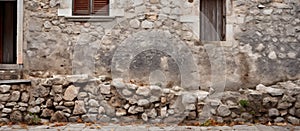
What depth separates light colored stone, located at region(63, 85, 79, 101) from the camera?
6508 millimetres

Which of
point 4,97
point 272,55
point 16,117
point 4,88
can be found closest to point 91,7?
point 4,88

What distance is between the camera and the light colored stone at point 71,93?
256 inches

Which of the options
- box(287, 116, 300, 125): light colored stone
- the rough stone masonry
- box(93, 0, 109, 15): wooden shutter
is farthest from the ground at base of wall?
box(93, 0, 109, 15): wooden shutter

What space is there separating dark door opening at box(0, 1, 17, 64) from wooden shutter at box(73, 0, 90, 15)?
78.6 inches

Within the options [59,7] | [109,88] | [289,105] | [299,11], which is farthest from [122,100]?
[299,11]

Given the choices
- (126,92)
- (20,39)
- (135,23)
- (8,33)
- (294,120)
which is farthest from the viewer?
(8,33)

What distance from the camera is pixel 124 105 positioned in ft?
21.4

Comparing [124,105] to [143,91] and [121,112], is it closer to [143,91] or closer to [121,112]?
[121,112]

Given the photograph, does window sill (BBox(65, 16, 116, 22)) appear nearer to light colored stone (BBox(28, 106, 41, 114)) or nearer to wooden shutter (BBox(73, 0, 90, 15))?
wooden shutter (BBox(73, 0, 90, 15))

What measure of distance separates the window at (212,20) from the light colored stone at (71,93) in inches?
118

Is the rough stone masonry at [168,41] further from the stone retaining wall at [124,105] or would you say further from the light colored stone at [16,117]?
the light colored stone at [16,117]

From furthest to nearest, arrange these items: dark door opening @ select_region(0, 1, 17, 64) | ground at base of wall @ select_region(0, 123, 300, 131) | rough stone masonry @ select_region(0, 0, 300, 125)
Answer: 1. dark door opening @ select_region(0, 1, 17, 64)
2. rough stone masonry @ select_region(0, 0, 300, 125)
3. ground at base of wall @ select_region(0, 123, 300, 131)

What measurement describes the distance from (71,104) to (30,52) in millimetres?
1854

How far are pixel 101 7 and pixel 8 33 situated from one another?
105 inches
